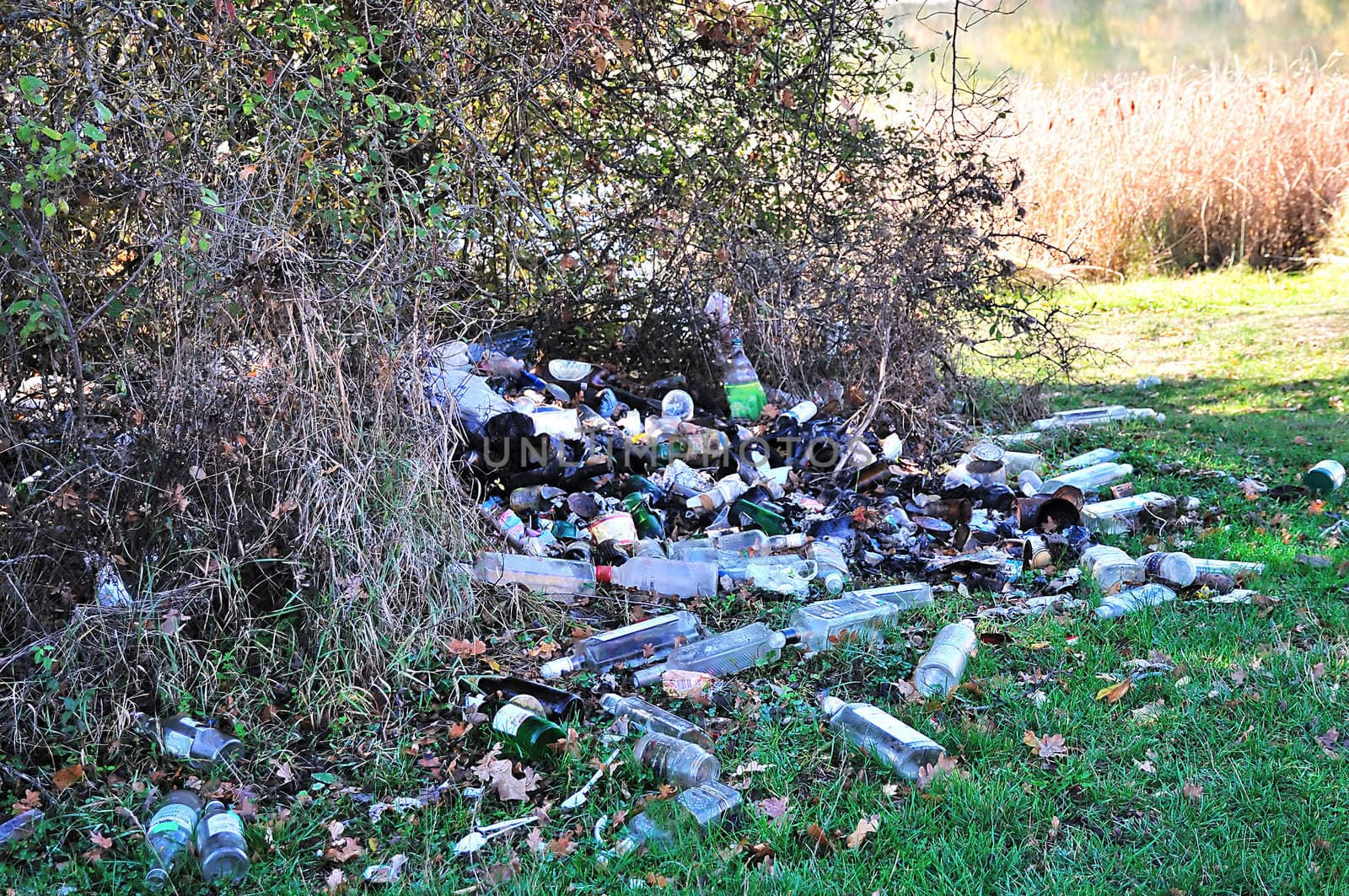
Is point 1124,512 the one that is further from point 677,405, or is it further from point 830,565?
point 677,405

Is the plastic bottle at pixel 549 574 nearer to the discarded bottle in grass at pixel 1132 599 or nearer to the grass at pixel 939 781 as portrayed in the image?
the grass at pixel 939 781

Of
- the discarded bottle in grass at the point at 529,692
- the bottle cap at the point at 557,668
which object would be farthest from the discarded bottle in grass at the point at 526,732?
the bottle cap at the point at 557,668

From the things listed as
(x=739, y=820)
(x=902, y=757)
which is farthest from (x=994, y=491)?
(x=739, y=820)

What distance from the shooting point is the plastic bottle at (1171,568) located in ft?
12.5

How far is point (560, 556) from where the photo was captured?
3977 mm

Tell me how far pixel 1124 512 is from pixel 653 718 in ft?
8.12

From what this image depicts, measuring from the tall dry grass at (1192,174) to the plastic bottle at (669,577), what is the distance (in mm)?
8188

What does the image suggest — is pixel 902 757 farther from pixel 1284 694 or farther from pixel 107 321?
pixel 107 321

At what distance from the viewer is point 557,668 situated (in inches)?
127

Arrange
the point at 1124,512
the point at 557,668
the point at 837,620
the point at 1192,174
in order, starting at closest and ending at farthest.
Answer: the point at 557,668, the point at 837,620, the point at 1124,512, the point at 1192,174

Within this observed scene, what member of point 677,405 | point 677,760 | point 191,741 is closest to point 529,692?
point 677,760

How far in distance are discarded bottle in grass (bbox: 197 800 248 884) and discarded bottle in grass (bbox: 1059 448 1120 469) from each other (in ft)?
13.6

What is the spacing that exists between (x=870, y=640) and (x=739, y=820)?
3.34 feet

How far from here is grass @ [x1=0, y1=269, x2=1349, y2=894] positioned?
2352 millimetres
